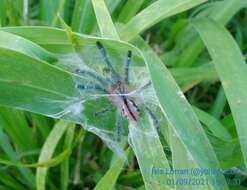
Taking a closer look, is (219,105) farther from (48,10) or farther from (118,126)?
(48,10)

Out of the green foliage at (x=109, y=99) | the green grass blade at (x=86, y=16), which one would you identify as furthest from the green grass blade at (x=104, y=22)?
the green grass blade at (x=86, y=16)

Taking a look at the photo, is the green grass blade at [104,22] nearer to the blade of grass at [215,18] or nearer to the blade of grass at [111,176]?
the blade of grass at [111,176]

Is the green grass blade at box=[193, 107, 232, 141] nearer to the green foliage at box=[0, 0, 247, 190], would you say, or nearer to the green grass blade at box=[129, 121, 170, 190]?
the green foliage at box=[0, 0, 247, 190]

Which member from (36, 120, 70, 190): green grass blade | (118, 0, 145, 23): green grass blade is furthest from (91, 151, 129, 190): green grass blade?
(118, 0, 145, 23): green grass blade

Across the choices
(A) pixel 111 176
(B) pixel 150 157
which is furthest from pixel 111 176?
(B) pixel 150 157

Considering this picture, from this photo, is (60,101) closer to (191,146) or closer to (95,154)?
(191,146)

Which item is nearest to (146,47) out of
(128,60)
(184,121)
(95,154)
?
(128,60)
